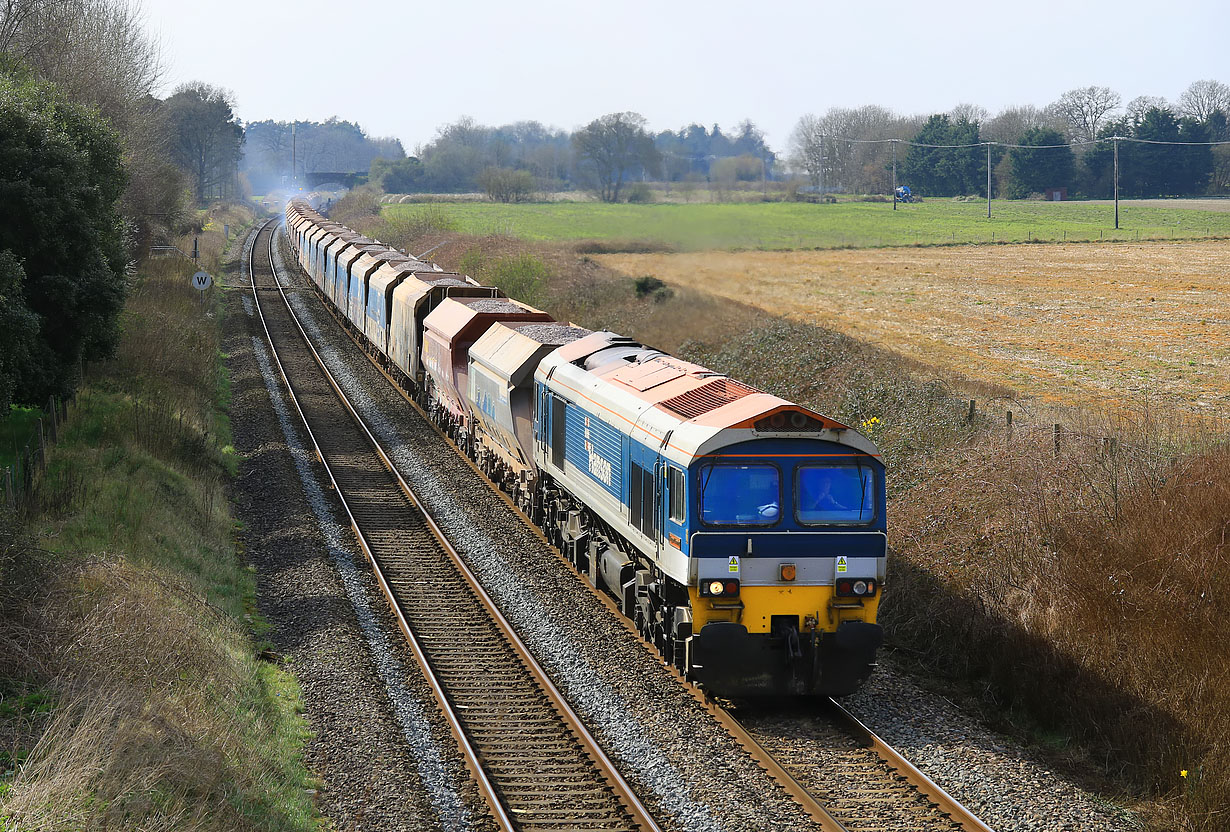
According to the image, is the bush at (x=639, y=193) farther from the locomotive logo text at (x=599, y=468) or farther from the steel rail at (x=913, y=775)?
the steel rail at (x=913, y=775)

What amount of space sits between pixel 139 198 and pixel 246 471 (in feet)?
91.8

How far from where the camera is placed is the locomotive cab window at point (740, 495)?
12.5 metres

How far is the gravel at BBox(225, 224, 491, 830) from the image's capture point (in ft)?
35.7

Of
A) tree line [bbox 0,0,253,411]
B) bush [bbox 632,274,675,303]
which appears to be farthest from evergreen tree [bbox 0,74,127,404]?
bush [bbox 632,274,675,303]

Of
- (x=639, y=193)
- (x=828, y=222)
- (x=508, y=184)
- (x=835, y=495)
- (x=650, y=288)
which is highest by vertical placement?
(x=508, y=184)

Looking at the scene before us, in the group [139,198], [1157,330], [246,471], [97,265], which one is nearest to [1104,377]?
[1157,330]

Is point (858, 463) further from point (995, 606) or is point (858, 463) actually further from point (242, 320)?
point (242, 320)

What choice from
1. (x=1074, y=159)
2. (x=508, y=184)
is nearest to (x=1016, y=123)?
(x=1074, y=159)

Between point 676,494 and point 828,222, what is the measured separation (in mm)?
39485

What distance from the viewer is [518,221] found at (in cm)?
7750

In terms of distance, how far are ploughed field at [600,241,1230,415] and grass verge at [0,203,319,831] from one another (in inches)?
698

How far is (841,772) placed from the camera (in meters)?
11.3

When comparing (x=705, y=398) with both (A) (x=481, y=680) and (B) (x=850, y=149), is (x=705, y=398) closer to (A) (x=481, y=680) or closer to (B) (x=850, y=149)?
(A) (x=481, y=680)

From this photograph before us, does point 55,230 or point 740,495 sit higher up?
point 55,230
